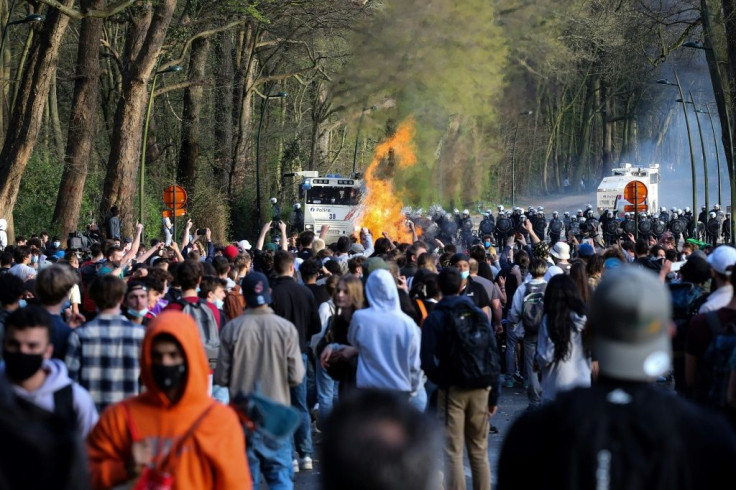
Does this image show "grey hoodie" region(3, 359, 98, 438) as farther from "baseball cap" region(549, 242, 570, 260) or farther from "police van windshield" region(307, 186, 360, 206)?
"police van windshield" region(307, 186, 360, 206)

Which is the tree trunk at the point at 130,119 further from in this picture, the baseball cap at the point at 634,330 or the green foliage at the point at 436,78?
the baseball cap at the point at 634,330

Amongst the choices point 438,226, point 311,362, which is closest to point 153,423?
point 311,362

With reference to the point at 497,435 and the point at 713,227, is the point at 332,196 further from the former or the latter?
the point at 497,435

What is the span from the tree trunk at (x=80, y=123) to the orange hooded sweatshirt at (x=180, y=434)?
24.1m

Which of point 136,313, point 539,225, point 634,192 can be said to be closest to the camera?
point 136,313

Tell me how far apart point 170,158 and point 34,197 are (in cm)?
1057

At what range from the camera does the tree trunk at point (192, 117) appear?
37.4 meters

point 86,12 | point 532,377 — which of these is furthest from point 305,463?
point 86,12

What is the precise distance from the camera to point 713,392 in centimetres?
506

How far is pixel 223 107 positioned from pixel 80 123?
14926mm

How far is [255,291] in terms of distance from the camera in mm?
7641

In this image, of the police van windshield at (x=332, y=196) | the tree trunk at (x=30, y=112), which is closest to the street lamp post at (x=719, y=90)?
the police van windshield at (x=332, y=196)

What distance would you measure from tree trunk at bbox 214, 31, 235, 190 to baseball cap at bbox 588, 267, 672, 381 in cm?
3671

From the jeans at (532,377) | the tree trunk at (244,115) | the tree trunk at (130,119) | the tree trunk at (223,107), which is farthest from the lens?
the tree trunk at (244,115)
